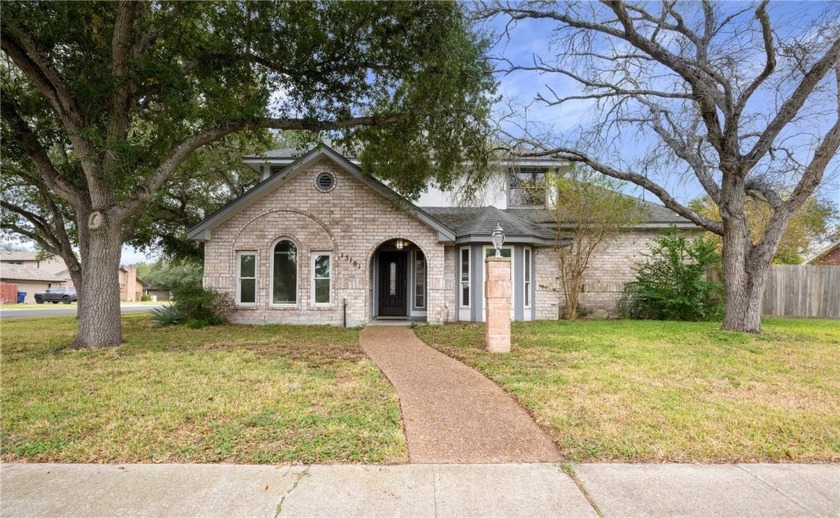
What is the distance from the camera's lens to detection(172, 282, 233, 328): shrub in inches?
463

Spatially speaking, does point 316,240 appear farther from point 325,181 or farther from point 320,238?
point 325,181

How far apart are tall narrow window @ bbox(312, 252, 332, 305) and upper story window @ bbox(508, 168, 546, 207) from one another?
7347 millimetres

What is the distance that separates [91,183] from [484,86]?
8.93 metres

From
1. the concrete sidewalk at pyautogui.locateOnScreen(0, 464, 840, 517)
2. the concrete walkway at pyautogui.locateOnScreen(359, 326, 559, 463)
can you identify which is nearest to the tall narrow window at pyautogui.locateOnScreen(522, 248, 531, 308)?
the concrete walkway at pyautogui.locateOnScreen(359, 326, 559, 463)

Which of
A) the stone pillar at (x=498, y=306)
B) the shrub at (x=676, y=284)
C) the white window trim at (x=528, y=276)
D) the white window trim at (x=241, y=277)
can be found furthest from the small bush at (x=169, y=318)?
the shrub at (x=676, y=284)

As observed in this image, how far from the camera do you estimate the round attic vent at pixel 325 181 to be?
40.7 ft

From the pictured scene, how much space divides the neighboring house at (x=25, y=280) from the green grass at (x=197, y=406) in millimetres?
44054

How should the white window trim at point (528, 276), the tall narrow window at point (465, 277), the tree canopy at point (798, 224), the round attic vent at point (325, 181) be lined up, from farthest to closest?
1. the tree canopy at point (798, 224)
2. the white window trim at point (528, 276)
3. the tall narrow window at point (465, 277)
4. the round attic vent at point (325, 181)

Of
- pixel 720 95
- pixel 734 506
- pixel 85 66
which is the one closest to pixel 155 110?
pixel 85 66

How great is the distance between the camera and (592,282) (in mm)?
14664

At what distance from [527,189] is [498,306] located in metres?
8.83

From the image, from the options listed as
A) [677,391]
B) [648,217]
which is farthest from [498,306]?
[648,217]

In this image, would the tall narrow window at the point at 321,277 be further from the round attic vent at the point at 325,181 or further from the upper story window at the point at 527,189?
the upper story window at the point at 527,189

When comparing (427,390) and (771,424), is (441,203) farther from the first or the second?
(771,424)
